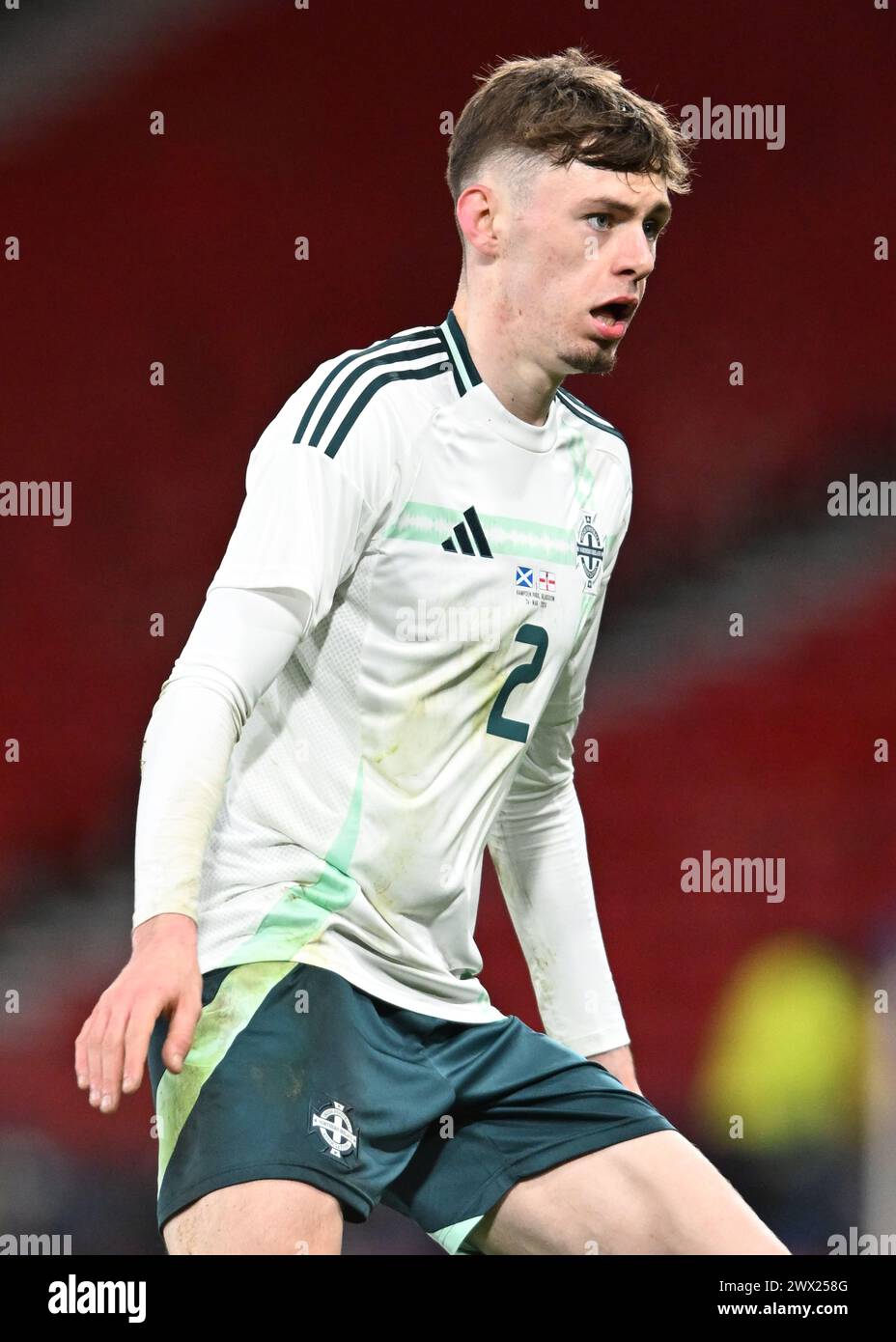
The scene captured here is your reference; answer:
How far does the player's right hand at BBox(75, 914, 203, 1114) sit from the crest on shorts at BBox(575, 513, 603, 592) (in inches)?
23.1

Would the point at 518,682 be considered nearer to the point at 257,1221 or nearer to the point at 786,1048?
the point at 257,1221

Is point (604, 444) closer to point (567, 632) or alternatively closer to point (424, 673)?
point (567, 632)

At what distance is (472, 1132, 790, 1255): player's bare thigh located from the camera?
56.3 inches

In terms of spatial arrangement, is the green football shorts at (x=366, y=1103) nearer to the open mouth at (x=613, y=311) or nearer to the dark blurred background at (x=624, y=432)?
the open mouth at (x=613, y=311)

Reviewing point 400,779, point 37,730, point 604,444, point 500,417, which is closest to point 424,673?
point 400,779

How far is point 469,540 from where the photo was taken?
1.47m

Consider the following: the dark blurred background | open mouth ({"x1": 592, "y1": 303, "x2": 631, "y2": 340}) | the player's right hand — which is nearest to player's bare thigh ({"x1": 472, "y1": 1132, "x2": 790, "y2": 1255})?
the player's right hand

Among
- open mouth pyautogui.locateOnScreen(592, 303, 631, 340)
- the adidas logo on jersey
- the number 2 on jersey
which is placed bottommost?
the number 2 on jersey

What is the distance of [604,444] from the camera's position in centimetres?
166

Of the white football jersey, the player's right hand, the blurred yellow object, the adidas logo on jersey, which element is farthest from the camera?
the blurred yellow object

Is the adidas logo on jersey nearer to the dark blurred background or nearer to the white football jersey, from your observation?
Answer: the white football jersey

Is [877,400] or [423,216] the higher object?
[423,216]

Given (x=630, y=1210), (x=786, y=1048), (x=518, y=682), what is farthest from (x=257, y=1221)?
(x=786, y=1048)

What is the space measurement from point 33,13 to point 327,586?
2.24 meters
